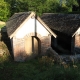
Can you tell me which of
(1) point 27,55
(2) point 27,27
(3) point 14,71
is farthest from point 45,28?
(3) point 14,71

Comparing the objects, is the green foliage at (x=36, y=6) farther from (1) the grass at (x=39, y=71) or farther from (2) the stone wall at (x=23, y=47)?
(1) the grass at (x=39, y=71)

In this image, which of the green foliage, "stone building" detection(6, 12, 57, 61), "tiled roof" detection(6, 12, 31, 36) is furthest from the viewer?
the green foliage

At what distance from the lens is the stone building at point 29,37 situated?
60.4 ft

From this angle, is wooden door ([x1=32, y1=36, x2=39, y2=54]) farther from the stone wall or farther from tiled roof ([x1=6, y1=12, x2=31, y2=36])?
tiled roof ([x1=6, y1=12, x2=31, y2=36])

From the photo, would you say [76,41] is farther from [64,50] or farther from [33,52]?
[33,52]

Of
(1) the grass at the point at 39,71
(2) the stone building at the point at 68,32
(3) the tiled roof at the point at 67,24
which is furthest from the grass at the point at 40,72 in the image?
(3) the tiled roof at the point at 67,24

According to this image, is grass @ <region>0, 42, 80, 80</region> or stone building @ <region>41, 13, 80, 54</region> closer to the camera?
grass @ <region>0, 42, 80, 80</region>

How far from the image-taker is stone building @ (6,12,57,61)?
60.4 ft

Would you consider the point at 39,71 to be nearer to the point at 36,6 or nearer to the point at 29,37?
the point at 29,37

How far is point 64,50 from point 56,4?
2856cm

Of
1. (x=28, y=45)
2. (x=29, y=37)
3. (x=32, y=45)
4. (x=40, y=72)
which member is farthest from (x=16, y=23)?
(x=40, y=72)

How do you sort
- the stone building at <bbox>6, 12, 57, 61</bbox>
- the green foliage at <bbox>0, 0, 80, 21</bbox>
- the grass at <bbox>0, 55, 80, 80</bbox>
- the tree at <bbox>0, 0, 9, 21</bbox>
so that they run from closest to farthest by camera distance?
the grass at <bbox>0, 55, 80, 80</bbox>
the stone building at <bbox>6, 12, 57, 61</bbox>
the green foliage at <bbox>0, 0, 80, 21</bbox>
the tree at <bbox>0, 0, 9, 21</bbox>

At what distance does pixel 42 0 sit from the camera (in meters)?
48.1

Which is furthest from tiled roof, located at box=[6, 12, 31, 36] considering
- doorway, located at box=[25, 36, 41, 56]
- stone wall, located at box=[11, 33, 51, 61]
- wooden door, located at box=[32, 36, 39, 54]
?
wooden door, located at box=[32, 36, 39, 54]
